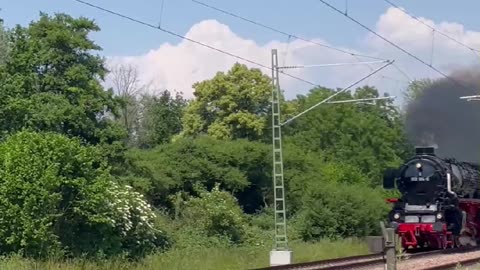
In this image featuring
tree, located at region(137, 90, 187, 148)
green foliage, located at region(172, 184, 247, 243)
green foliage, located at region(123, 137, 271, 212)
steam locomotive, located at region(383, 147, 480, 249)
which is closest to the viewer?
steam locomotive, located at region(383, 147, 480, 249)

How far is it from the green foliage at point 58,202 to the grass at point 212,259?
1.72 metres

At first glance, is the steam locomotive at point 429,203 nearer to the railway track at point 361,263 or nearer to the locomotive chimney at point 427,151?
the locomotive chimney at point 427,151

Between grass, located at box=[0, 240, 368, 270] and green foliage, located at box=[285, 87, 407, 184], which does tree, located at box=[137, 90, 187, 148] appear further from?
grass, located at box=[0, 240, 368, 270]

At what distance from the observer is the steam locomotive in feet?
112

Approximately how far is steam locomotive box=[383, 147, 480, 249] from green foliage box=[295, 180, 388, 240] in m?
6.46

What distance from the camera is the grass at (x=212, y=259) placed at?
84.2ft

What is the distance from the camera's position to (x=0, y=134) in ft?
116

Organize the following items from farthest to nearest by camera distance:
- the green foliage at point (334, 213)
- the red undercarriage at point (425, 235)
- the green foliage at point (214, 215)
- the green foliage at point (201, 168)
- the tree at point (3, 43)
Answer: the tree at point (3, 43), the green foliage at point (334, 213), the green foliage at point (201, 168), the green foliage at point (214, 215), the red undercarriage at point (425, 235)

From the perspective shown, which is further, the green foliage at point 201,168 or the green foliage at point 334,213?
the green foliage at point 334,213

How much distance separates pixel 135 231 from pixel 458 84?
18271 millimetres

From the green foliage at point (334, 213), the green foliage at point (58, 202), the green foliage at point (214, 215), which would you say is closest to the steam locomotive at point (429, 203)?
the green foliage at point (334, 213)

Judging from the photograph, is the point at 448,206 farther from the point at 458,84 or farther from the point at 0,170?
the point at 0,170

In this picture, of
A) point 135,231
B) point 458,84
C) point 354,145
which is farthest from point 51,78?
point 354,145

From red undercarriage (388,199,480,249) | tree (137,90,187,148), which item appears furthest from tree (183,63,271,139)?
red undercarriage (388,199,480,249)
